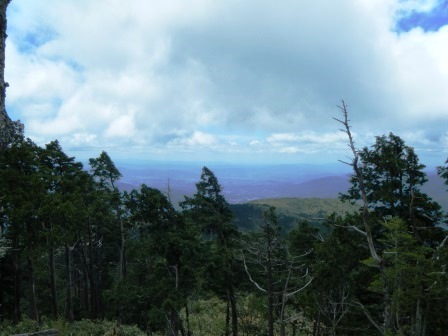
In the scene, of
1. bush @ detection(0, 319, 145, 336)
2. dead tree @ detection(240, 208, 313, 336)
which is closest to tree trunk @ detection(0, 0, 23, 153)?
bush @ detection(0, 319, 145, 336)

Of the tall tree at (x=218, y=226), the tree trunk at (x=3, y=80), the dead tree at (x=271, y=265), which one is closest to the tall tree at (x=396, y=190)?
the dead tree at (x=271, y=265)

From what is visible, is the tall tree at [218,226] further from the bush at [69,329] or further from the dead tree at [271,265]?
the bush at [69,329]

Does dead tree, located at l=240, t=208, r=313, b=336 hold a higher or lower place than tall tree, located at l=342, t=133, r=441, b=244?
lower

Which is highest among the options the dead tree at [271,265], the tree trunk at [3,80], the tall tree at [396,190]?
the tree trunk at [3,80]

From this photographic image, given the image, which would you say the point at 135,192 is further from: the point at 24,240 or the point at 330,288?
the point at 330,288

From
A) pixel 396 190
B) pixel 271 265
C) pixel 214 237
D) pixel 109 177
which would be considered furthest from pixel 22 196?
pixel 396 190

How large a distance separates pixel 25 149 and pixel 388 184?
70.0 ft

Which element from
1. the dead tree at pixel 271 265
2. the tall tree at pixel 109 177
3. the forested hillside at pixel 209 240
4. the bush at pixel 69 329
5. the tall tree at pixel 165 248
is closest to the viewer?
the dead tree at pixel 271 265

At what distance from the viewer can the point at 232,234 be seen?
2538cm

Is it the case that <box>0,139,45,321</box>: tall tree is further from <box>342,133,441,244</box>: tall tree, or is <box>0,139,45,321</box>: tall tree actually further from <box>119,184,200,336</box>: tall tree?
<box>342,133,441,244</box>: tall tree

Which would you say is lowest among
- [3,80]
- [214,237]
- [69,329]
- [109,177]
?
[69,329]

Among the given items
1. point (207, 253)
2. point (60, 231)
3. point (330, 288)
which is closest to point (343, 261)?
point (330, 288)

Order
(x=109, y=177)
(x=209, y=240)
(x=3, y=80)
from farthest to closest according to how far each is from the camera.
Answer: (x=109, y=177) → (x=209, y=240) → (x=3, y=80)

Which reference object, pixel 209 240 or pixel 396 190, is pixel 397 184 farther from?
pixel 209 240
